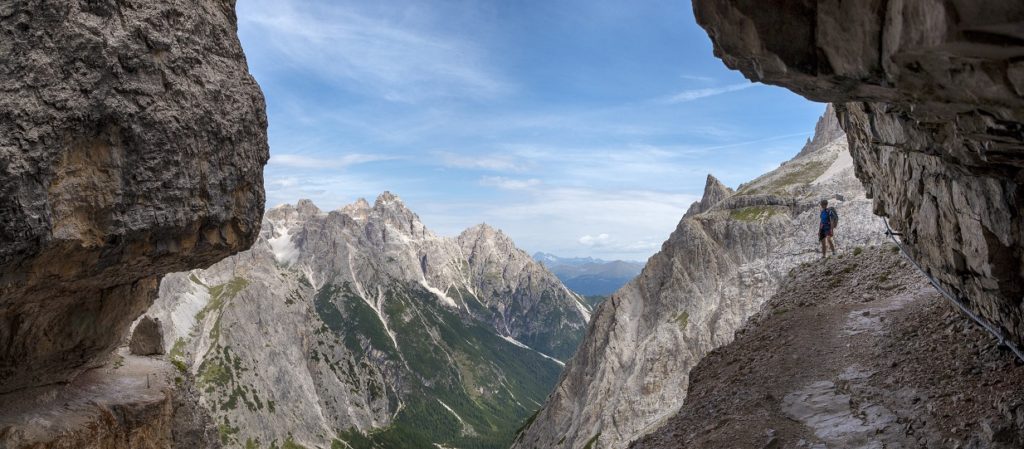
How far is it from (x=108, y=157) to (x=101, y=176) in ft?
2.11

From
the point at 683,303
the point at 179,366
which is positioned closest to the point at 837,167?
the point at 683,303

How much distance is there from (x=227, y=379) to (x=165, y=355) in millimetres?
185569

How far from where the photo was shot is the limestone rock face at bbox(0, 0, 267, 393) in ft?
49.1

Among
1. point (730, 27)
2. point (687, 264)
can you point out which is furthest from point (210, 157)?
point (687, 264)

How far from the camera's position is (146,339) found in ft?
116

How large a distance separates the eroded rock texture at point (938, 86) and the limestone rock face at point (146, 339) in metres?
39.0

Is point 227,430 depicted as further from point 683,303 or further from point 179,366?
point 179,366

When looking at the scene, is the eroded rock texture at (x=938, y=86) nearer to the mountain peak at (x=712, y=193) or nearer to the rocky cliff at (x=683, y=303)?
the rocky cliff at (x=683, y=303)

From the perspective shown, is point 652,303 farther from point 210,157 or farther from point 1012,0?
point 1012,0

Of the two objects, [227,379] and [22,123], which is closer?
[22,123]

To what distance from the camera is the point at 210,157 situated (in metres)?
19.3

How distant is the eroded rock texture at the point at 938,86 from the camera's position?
18.6ft

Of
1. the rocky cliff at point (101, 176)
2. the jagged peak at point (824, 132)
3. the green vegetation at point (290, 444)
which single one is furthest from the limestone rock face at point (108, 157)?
Result: the green vegetation at point (290, 444)

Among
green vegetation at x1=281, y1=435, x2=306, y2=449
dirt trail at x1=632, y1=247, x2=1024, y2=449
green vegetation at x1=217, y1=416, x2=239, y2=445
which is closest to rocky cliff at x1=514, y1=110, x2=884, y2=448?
dirt trail at x1=632, y1=247, x2=1024, y2=449
